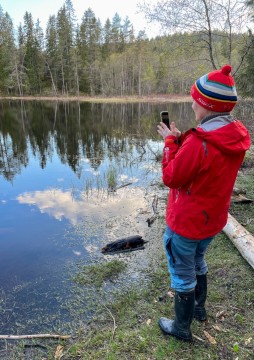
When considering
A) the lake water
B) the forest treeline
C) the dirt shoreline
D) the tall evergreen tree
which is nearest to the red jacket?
the lake water

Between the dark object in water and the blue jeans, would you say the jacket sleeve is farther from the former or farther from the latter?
the dark object in water

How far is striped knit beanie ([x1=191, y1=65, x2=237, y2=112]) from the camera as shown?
7.29 feet

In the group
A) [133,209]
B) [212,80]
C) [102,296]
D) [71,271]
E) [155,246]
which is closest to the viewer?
[212,80]

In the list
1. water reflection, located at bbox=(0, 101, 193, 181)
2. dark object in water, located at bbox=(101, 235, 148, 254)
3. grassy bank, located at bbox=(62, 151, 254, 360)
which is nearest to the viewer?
grassy bank, located at bbox=(62, 151, 254, 360)

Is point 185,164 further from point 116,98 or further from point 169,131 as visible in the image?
point 116,98

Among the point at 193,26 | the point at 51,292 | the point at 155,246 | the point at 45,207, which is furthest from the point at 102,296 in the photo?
the point at 193,26

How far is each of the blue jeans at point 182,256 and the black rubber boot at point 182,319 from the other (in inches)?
3.7

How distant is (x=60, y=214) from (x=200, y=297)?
5.27 meters

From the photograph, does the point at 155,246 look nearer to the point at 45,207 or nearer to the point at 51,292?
the point at 51,292

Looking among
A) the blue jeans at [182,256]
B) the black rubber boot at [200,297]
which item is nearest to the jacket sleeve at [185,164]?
the blue jeans at [182,256]

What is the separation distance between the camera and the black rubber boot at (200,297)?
10.0ft

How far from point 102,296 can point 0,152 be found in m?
12.4

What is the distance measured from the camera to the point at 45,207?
8.34 meters

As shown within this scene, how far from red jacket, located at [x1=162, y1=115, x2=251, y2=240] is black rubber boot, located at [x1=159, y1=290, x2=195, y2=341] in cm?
64
